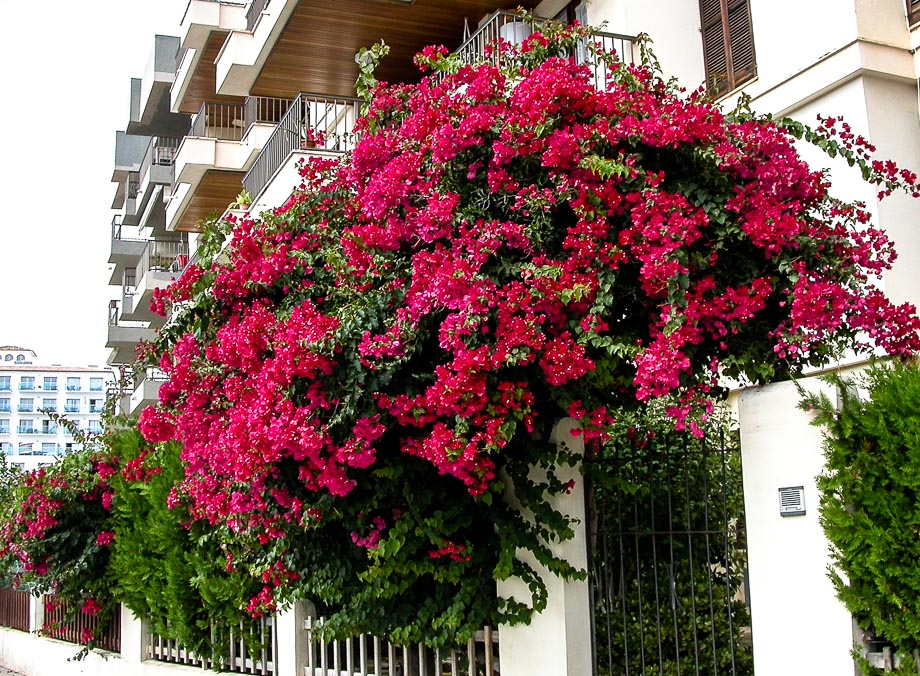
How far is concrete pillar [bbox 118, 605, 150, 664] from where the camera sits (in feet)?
43.5

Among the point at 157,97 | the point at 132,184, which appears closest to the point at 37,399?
the point at 132,184

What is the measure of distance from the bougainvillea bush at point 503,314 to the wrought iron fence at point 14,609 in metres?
14.8

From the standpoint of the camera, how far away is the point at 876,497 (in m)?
5.48

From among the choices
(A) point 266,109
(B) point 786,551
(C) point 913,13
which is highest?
(A) point 266,109

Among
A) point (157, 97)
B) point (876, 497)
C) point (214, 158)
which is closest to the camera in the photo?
point (876, 497)

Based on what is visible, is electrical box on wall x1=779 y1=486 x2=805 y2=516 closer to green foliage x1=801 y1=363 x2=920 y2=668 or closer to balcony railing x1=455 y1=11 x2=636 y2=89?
green foliage x1=801 y1=363 x2=920 y2=668

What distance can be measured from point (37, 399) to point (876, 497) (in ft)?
578

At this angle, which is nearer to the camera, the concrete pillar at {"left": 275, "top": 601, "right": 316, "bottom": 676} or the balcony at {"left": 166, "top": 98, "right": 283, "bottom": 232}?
the concrete pillar at {"left": 275, "top": 601, "right": 316, "bottom": 676}

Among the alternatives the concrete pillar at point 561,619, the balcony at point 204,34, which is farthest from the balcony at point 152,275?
the concrete pillar at point 561,619

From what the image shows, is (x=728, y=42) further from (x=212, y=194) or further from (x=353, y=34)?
(x=212, y=194)

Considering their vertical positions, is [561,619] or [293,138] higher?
[293,138]

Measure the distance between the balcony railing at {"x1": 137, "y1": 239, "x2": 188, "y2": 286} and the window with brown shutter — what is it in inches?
986

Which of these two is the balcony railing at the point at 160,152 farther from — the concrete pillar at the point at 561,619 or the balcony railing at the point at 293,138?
the concrete pillar at the point at 561,619

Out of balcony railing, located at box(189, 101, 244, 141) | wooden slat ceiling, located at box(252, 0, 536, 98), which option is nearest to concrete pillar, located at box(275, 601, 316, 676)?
wooden slat ceiling, located at box(252, 0, 536, 98)
